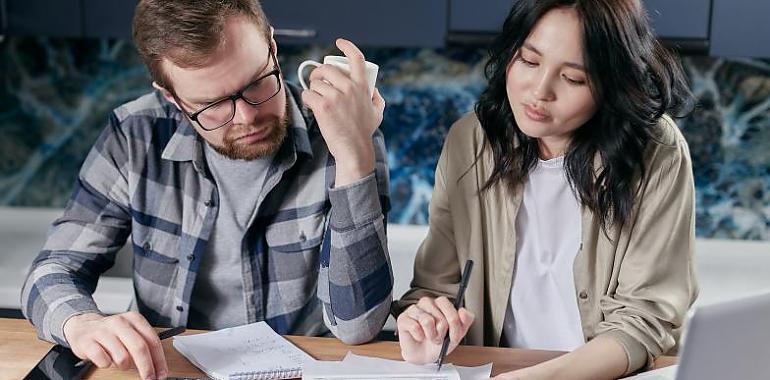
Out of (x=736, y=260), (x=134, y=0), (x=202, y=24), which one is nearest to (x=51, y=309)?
(x=202, y=24)

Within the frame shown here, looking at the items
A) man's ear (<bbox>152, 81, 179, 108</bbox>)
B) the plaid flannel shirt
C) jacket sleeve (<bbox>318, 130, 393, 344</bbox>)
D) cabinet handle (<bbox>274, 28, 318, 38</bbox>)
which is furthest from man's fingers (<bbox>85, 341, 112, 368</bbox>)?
cabinet handle (<bbox>274, 28, 318, 38</bbox>)

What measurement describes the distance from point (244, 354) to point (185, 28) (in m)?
0.55

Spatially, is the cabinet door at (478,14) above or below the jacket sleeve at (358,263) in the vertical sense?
above

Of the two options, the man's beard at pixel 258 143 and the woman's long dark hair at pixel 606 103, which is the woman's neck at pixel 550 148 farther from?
the man's beard at pixel 258 143

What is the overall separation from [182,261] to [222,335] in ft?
0.79

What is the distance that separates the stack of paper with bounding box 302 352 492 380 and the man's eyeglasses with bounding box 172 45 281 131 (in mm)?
470

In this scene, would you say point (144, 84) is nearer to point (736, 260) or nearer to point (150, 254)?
point (150, 254)

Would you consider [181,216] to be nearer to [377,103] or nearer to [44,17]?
[377,103]

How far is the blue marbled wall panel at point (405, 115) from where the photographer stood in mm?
2643

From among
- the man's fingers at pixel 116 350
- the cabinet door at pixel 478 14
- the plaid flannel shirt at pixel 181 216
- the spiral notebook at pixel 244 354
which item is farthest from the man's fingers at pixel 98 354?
the cabinet door at pixel 478 14

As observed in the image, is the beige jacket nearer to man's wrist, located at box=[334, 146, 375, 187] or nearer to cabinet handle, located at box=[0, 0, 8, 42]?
man's wrist, located at box=[334, 146, 375, 187]

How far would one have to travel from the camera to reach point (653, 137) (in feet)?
5.36

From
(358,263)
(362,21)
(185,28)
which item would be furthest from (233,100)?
(362,21)

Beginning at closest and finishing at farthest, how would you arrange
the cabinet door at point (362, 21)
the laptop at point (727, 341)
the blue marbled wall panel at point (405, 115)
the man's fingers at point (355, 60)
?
the laptop at point (727, 341) < the man's fingers at point (355, 60) < the cabinet door at point (362, 21) < the blue marbled wall panel at point (405, 115)
